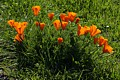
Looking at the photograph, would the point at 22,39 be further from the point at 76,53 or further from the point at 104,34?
the point at 104,34

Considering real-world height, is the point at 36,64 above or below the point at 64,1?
below

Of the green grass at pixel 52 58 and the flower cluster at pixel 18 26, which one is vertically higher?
the flower cluster at pixel 18 26

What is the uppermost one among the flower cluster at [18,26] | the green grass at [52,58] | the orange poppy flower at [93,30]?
the flower cluster at [18,26]

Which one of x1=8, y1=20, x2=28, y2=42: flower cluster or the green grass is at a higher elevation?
x1=8, y1=20, x2=28, y2=42: flower cluster

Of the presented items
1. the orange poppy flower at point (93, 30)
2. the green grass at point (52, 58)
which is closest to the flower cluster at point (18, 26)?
the green grass at point (52, 58)

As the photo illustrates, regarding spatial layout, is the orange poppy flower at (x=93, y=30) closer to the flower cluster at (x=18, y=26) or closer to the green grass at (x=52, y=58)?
the green grass at (x=52, y=58)

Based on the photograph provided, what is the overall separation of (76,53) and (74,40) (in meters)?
0.16

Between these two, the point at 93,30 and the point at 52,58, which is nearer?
the point at 93,30

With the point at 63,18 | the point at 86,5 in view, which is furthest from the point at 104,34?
the point at 63,18

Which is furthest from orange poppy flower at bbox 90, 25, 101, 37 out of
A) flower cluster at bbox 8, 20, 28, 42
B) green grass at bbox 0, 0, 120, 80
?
flower cluster at bbox 8, 20, 28, 42

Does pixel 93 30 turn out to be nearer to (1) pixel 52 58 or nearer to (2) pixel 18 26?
(1) pixel 52 58

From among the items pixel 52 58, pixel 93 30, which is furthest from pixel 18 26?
pixel 93 30

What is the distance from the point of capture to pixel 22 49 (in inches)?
150

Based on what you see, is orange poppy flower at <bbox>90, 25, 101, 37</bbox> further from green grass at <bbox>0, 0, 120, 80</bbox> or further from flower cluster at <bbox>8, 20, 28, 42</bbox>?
flower cluster at <bbox>8, 20, 28, 42</bbox>
